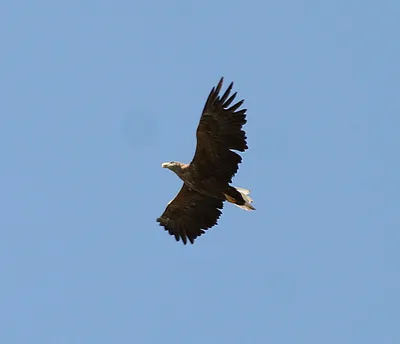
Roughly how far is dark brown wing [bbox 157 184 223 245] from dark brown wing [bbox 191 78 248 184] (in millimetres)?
1531

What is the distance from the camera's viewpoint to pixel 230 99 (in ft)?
79.0

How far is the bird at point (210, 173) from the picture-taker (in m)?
24.2

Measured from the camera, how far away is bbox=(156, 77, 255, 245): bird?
955 inches

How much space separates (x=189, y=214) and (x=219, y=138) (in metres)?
2.96

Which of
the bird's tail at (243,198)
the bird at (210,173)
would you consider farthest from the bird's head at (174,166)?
the bird's tail at (243,198)

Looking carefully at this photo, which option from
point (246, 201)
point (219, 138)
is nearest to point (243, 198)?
point (246, 201)

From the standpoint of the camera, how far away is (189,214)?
26859 mm

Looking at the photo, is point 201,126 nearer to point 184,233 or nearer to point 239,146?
point 239,146

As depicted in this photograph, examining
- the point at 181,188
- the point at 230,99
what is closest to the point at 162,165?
the point at 181,188

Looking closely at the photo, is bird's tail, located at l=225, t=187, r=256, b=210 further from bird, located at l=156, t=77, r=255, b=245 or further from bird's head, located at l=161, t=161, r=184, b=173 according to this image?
bird's head, located at l=161, t=161, r=184, b=173

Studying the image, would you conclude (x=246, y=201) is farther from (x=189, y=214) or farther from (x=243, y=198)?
(x=189, y=214)

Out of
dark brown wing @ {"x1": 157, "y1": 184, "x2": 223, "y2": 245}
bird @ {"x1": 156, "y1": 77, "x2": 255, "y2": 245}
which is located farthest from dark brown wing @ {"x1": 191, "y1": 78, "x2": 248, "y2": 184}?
dark brown wing @ {"x1": 157, "y1": 184, "x2": 223, "y2": 245}

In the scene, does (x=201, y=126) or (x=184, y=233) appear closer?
(x=201, y=126)

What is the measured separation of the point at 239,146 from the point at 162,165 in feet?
7.25
